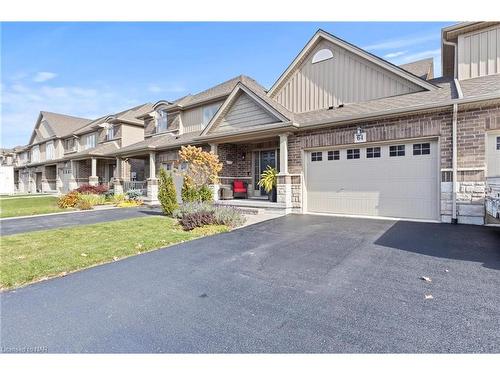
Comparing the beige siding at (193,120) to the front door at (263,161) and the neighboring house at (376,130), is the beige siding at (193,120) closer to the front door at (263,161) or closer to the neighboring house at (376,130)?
the neighboring house at (376,130)

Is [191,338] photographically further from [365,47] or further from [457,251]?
[365,47]

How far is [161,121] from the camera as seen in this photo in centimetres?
2044

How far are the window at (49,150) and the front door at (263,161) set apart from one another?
99.2 feet

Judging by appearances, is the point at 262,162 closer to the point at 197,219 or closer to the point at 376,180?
the point at 376,180

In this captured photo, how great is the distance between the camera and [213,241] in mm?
6770

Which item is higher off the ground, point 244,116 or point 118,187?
point 244,116

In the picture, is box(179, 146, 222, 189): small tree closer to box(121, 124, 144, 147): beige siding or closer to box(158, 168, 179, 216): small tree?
box(158, 168, 179, 216): small tree

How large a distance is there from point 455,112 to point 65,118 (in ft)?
135

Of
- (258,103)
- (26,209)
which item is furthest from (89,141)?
(258,103)

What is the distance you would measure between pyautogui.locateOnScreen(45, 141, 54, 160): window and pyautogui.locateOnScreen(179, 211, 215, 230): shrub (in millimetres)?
32398

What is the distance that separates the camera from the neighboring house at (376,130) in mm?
7852

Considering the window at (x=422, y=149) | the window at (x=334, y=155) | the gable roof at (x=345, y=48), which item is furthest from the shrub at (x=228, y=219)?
the gable roof at (x=345, y=48)

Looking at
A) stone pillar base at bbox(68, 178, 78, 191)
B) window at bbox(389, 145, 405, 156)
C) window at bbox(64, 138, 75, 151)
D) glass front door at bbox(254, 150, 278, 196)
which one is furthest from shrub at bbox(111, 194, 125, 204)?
window at bbox(389, 145, 405, 156)

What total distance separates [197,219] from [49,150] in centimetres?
3412
